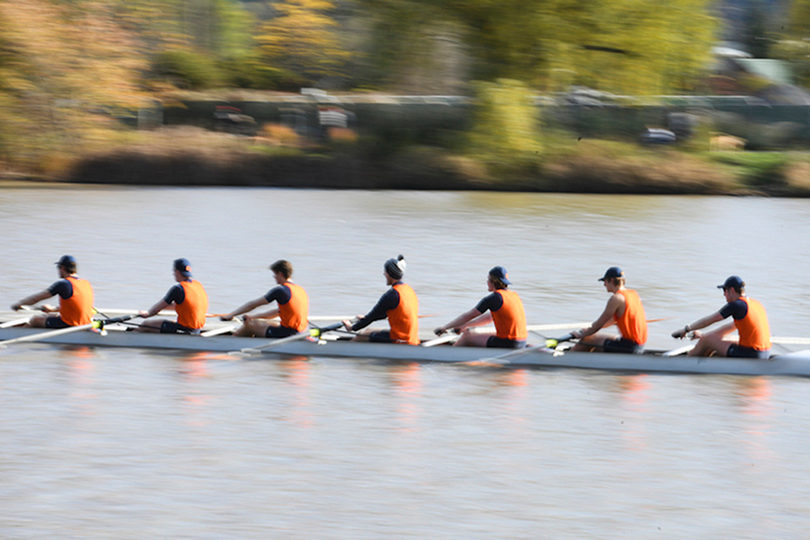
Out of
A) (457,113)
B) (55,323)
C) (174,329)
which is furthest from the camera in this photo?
(457,113)

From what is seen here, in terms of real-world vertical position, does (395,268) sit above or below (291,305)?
above

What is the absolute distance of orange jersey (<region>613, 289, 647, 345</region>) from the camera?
11.1 metres

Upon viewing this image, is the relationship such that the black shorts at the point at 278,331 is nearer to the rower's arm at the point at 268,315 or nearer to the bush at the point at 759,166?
the rower's arm at the point at 268,315

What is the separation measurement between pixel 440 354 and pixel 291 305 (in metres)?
1.88

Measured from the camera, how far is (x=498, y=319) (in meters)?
11.6

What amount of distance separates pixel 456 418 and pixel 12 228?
18077 millimetres

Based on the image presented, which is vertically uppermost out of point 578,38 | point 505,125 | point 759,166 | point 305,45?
point 305,45

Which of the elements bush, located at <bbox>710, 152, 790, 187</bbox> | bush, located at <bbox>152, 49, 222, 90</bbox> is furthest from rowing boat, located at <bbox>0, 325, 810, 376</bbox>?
bush, located at <bbox>152, 49, 222, 90</bbox>

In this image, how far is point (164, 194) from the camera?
33.0 meters

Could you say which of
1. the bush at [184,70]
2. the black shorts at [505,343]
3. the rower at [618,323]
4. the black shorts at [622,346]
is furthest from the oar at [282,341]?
the bush at [184,70]

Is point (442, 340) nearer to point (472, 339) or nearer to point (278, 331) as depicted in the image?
point (472, 339)

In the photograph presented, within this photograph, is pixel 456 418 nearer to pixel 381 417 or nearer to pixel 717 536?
pixel 381 417

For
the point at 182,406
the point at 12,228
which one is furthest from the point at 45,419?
the point at 12,228

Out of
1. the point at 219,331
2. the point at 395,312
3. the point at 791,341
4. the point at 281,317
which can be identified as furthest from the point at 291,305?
the point at 791,341
